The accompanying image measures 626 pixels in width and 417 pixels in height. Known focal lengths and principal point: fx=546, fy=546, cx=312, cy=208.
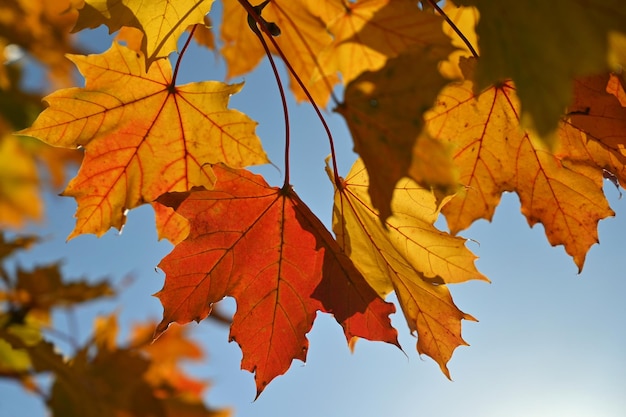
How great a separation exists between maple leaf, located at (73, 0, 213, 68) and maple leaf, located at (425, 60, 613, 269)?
0.47 m

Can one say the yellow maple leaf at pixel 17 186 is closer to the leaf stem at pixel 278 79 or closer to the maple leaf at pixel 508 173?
the leaf stem at pixel 278 79

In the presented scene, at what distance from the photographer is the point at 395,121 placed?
0.64 metres

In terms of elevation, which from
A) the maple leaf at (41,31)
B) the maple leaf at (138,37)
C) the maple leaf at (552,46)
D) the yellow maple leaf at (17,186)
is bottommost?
the maple leaf at (552,46)

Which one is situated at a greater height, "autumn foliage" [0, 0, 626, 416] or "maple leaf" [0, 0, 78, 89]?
"maple leaf" [0, 0, 78, 89]

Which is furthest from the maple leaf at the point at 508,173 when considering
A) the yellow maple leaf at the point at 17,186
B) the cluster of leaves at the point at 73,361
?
the yellow maple leaf at the point at 17,186

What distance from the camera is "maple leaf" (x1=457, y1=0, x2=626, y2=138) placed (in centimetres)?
56

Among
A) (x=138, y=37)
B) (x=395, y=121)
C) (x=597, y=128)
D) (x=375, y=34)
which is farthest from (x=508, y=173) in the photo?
(x=138, y=37)

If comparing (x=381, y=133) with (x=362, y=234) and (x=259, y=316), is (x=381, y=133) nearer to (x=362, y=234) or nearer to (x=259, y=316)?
(x=362, y=234)

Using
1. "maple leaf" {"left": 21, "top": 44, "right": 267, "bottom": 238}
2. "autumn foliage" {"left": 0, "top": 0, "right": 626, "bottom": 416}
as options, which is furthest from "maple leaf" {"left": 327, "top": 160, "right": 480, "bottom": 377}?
"maple leaf" {"left": 21, "top": 44, "right": 267, "bottom": 238}

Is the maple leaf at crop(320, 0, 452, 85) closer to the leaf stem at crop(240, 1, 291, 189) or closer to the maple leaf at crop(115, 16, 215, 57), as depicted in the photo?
the leaf stem at crop(240, 1, 291, 189)

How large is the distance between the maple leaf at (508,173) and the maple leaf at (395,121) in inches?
14.6

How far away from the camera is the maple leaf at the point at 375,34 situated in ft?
2.63

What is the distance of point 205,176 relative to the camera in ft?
3.72

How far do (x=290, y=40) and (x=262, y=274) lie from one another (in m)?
0.66
